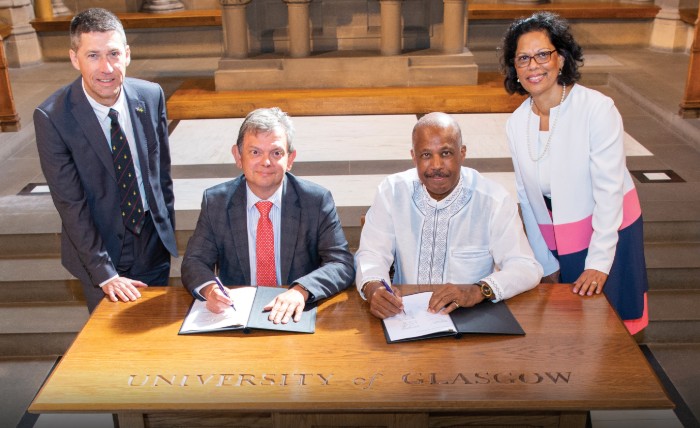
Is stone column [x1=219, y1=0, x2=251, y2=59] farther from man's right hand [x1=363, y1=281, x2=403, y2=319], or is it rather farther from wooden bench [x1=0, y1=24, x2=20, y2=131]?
man's right hand [x1=363, y1=281, x2=403, y2=319]

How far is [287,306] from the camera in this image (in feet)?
7.98

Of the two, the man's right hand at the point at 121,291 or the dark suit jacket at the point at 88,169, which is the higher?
the dark suit jacket at the point at 88,169

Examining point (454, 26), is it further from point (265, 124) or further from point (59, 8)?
point (59, 8)

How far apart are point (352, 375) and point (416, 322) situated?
1.08 feet

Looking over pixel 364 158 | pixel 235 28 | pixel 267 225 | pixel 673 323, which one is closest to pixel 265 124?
pixel 267 225

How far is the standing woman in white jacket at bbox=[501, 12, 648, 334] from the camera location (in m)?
2.68

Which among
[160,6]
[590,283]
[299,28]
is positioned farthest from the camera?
[160,6]

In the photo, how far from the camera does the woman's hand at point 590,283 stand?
255cm

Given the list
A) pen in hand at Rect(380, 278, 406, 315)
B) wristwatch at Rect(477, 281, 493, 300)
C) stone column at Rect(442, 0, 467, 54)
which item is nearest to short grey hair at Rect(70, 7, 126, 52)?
pen in hand at Rect(380, 278, 406, 315)

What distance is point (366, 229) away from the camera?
2.78 m

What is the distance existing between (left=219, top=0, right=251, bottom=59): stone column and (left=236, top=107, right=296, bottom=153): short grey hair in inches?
166

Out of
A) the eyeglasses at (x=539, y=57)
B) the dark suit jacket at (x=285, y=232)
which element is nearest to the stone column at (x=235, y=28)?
the dark suit jacket at (x=285, y=232)

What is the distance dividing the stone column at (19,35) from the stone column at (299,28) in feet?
11.4

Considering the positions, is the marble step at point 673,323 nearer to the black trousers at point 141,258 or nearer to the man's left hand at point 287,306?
the man's left hand at point 287,306
